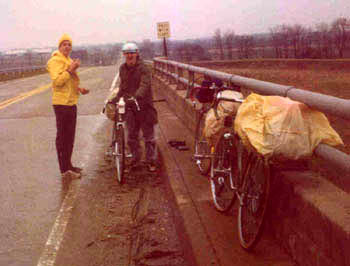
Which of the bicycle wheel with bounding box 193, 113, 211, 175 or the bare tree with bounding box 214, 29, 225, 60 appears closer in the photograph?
the bicycle wheel with bounding box 193, 113, 211, 175

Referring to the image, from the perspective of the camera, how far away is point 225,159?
5.29 meters

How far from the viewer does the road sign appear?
33.0 meters

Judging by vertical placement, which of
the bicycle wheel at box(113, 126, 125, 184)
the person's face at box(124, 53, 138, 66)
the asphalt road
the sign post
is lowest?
the asphalt road

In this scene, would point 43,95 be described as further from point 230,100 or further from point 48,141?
point 230,100

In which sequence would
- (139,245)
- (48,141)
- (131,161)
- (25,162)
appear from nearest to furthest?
(139,245) < (131,161) < (25,162) < (48,141)

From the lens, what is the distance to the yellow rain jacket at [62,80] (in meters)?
7.32

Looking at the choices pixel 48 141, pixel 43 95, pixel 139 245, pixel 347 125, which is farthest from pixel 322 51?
pixel 139 245

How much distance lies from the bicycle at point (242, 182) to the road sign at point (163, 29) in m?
28.1

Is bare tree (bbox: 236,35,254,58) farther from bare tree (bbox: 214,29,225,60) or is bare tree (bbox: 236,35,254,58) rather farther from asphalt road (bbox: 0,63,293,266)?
asphalt road (bbox: 0,63,293,266)

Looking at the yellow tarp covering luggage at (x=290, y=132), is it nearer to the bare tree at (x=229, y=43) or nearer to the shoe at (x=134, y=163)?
the shoe at (x=134, y=163)

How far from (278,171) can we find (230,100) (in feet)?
4.02

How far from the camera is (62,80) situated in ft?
24.0

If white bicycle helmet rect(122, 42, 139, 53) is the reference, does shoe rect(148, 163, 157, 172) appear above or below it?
below

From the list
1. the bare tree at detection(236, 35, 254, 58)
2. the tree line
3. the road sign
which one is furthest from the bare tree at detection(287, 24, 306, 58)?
the road sign
